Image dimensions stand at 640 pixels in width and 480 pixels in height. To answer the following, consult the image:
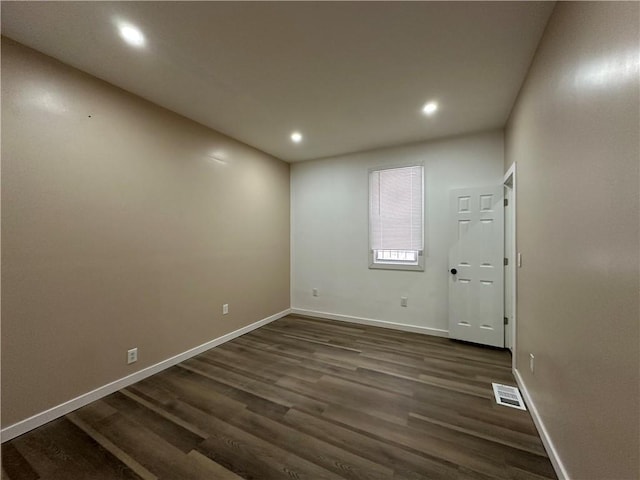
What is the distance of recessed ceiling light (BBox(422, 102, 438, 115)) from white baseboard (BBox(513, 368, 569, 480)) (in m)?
2.79

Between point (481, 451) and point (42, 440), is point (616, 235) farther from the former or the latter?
point (42, 440)

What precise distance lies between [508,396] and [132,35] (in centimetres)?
407

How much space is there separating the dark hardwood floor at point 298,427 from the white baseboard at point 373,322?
2.30 ft

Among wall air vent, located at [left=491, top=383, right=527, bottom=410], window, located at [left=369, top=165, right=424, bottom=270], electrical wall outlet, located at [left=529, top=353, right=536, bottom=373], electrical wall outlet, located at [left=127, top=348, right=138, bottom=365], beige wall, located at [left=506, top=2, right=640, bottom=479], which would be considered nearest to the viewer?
beige wall, located at [left=506, top=2, right=640, bottom=479]

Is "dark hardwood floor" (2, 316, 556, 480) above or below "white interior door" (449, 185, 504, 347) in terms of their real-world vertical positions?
below

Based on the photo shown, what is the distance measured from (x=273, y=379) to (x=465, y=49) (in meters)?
3.27

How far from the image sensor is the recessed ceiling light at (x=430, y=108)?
8.95ft

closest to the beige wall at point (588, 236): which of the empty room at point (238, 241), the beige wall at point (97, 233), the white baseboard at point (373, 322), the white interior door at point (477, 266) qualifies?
the empty room at point (238, 241)

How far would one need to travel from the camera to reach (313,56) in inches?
78.2

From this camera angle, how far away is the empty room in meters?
1.22

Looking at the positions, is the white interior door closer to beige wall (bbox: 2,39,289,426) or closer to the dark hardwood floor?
the dark hardwood floor

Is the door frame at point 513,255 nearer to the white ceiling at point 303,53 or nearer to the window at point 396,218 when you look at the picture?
the white ceiling at point 303,53

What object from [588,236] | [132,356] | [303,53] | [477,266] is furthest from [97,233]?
[477,266]

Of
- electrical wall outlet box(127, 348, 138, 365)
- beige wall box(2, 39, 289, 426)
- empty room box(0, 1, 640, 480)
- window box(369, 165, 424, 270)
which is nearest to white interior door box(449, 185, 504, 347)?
empty room box(0, 1, 640, 480)
